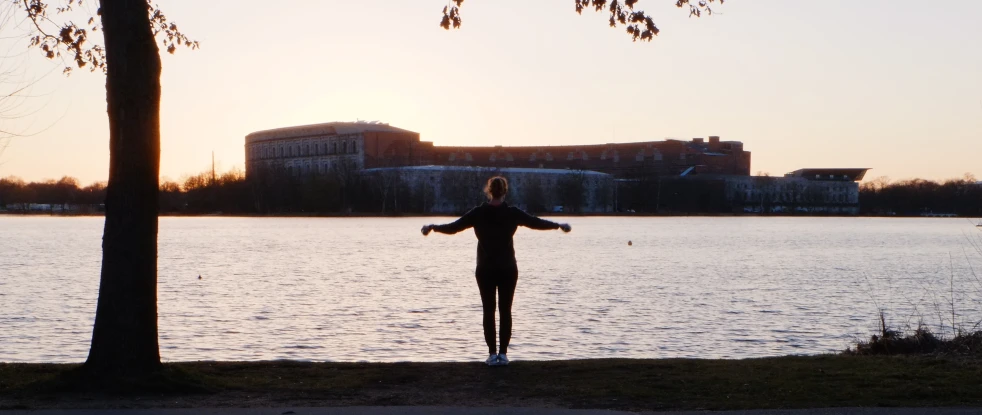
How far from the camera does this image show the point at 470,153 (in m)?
195

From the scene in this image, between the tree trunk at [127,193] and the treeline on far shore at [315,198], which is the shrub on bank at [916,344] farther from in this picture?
the treeline on far shore at [315,198]

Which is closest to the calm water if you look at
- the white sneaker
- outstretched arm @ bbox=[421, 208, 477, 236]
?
the white sneaker

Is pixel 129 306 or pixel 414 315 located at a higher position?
pixel 129 306

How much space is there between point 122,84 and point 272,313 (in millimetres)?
17129

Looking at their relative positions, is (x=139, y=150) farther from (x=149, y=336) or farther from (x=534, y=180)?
(x=534, y=180)

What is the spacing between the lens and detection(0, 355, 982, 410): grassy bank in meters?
8.59

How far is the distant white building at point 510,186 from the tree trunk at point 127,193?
13902 centimetres

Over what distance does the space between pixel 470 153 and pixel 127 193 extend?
186m

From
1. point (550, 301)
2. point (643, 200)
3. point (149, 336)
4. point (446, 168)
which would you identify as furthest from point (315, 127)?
point (149, 336)

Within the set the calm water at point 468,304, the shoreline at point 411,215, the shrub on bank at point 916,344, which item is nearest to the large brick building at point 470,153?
the shoreline at point 411,215

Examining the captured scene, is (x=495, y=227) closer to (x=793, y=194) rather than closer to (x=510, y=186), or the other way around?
(x=510, y=186)

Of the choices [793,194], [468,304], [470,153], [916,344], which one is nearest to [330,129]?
[470,153]

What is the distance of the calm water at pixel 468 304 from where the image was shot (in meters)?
19.7

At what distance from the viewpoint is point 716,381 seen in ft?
31.3
